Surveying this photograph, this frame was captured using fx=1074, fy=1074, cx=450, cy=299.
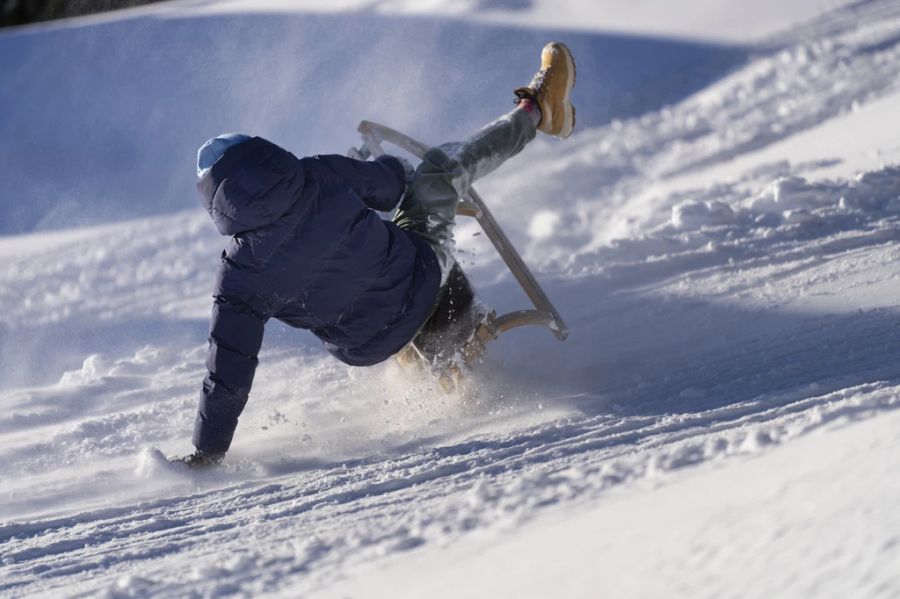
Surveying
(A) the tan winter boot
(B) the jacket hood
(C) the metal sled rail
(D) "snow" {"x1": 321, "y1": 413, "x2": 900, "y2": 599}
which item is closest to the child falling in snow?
(B) the jacket hood

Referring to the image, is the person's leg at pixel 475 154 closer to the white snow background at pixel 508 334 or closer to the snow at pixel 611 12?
the white snow background at pixel 508 334

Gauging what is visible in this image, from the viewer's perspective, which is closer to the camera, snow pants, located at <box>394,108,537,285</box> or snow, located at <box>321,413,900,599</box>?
snow, located at <box>321,413,900,599</box>

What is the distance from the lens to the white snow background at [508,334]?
2.12m

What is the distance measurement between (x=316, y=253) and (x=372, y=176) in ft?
1.17

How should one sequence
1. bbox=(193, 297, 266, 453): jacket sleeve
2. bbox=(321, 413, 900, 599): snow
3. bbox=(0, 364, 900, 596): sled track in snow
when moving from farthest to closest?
1. bbox=(193, 297, 266, 453): jacket sleeve
2. bbox=(0, 364, 900, 596): sled track in snow
3. bbox=(321, 413, 900, 599): snow

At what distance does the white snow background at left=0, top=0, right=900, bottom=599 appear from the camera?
83.5 inches

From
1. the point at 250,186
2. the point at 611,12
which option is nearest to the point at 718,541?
the point at 250,186

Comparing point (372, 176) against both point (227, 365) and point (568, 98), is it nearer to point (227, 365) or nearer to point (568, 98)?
point (227, 365)

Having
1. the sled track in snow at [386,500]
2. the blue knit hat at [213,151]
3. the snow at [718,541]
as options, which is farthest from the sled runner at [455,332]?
the snow at [718,541]

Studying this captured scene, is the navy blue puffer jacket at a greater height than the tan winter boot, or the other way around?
the tan winter boot

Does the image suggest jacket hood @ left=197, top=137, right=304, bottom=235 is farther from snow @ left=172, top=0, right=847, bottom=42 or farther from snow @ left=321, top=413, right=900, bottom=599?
snow @ left=172, top=0, right=847, bottom=42

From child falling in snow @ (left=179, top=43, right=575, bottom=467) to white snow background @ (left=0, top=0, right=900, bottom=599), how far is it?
328 millimetres

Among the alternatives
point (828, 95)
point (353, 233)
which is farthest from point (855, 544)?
point (828, 95)

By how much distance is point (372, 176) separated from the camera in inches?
132
